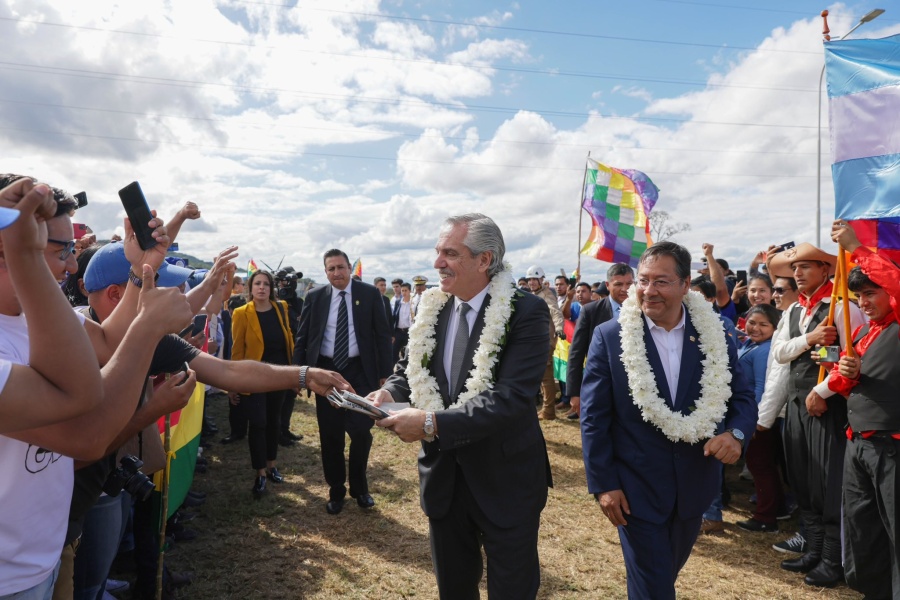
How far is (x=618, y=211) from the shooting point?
1136 cm

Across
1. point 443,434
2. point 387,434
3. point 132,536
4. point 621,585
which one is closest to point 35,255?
point 443,434

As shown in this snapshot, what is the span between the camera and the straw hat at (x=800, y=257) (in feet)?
16.1

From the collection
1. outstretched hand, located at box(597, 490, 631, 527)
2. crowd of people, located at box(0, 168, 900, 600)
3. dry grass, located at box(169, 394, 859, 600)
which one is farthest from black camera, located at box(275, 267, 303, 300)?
outstretched hand, located at box(597, 490, 631, 527)

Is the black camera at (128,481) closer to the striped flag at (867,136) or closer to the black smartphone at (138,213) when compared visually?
the black smartphone at (138,213)

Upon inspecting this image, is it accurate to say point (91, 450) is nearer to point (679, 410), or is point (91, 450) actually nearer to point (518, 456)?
point (518, 456)

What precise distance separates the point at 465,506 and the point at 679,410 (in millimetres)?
1294

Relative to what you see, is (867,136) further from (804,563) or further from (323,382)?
(323,382)

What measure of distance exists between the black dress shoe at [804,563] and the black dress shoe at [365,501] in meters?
3.88

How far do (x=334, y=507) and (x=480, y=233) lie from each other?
405cm

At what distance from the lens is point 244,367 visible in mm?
3326

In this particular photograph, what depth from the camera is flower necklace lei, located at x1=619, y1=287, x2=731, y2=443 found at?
3029 millimetres

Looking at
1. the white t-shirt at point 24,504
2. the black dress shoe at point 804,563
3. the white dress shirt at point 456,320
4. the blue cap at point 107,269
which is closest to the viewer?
the white t-shirt at point 24,504

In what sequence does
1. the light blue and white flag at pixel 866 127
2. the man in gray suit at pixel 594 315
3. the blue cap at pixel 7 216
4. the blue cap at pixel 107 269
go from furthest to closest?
the man in gray suit at pixel 594 315 < the light blue and white flag at pixel 866 127 < the blue cap at pixel 107 269 < the blue cap at pixel 7 216

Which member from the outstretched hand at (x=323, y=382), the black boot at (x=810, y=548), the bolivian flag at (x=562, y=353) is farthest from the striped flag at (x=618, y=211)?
the outstretched hand at (x=323, y=382)
